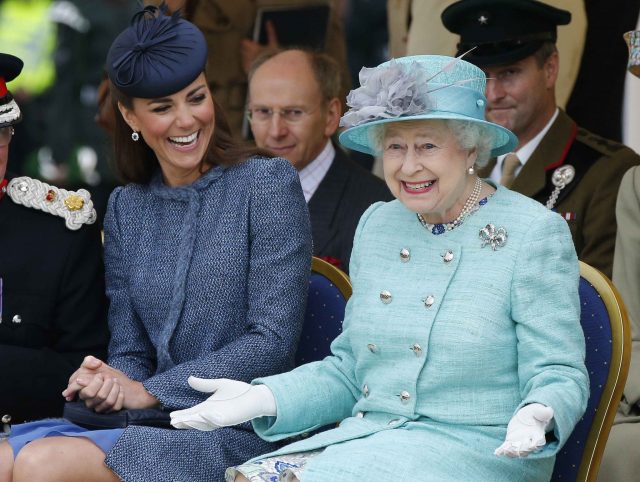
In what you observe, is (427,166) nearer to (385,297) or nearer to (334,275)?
(385,297)

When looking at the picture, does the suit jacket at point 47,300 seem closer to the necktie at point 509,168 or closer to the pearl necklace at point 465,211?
the pearl necklace at point 465,211

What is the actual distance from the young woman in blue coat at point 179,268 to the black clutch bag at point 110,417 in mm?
29

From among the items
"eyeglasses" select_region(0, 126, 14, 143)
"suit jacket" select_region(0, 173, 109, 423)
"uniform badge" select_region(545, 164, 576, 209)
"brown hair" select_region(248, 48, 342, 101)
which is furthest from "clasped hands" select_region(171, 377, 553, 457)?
"brown hair" select_region(248, 48, 342, 101)

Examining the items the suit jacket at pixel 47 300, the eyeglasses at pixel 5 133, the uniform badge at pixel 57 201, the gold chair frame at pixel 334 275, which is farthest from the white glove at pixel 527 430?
the eyeglasses at pixel 5 133

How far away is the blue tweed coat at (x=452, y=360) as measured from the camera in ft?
9.98

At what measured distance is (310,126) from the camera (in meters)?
5.34

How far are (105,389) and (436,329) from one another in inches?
35.1

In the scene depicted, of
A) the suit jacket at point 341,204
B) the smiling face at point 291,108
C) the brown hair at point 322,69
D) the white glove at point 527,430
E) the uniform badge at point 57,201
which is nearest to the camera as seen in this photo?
the white glove at point 527,430

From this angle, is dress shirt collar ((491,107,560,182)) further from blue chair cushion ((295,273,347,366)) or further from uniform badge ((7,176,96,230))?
uniform badge ((7,176,96,230))

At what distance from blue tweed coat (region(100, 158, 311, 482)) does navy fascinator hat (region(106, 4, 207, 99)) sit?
0.95 ft

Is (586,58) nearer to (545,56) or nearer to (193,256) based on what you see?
(545,56)

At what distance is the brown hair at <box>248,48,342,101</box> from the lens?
5434 mm

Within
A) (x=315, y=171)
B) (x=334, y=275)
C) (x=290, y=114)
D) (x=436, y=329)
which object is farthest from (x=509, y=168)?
(x=436, y=329)

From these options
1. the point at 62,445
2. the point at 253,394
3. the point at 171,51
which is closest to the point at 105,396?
the point at 62,445
